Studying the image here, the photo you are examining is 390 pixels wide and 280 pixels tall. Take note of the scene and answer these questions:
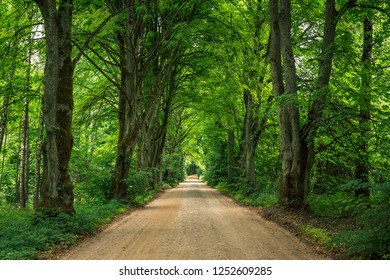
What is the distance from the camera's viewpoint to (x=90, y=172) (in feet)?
53.4

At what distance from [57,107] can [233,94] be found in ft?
38.9

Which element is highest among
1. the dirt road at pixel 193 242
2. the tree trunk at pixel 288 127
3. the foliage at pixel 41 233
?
the tree trunk at pixel 288 127

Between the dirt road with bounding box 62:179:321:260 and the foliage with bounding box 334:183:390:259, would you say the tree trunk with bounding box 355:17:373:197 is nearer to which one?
the foliage with bounding box 334:183:390:259

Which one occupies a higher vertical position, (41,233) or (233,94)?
(233,94)

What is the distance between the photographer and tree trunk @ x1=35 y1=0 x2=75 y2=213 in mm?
8938

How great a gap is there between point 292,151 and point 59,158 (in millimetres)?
7550

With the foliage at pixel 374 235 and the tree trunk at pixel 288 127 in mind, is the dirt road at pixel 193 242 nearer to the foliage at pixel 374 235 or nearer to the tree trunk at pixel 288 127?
the foliage at pixel 374 235

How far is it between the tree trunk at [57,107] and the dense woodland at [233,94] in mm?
27

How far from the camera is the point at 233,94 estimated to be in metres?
19.8

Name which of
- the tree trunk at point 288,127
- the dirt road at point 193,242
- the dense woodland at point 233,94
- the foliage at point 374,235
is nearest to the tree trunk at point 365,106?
the dense woodland at point 233,94

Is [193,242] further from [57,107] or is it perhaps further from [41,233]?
[57,107]

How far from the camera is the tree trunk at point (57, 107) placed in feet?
29.3

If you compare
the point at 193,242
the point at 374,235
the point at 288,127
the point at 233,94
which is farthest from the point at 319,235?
the point at 233,94
